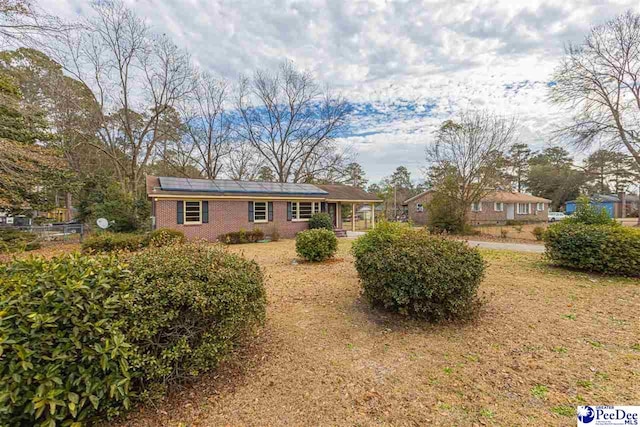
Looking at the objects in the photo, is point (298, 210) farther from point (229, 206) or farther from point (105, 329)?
point (105, 329)

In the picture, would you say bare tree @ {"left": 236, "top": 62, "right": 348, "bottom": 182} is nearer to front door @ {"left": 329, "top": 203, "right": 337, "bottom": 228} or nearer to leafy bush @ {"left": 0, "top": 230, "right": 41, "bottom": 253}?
front door @ {"left": 329, "top": 203, "right": 337, "bottom": 228}

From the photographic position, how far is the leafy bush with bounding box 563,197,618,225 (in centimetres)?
722

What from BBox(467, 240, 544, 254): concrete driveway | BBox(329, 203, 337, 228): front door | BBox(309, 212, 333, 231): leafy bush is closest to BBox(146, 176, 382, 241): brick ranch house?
BBox(329, 203, 337, 228): front door

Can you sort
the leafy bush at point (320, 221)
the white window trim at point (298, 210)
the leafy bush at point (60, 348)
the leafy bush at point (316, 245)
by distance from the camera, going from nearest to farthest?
the leafy bush at point (60, 348)
the leafy bush at point (316, 245)
the leafy bush at point (320, 221)
the white window trim at point (298, 210)

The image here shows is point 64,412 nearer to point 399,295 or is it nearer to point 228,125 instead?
point 399,295

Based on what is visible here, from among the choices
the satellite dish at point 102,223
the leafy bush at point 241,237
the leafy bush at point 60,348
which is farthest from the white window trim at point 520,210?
the satellite dish at point 102,223

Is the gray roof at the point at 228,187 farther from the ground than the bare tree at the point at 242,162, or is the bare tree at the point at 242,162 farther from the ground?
the bare tree at the point at 242,162

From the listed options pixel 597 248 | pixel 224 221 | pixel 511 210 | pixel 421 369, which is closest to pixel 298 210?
pixel 224 221

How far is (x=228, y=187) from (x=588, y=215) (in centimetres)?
1579

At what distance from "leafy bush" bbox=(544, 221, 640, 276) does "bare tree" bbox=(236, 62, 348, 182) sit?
22.3 meters

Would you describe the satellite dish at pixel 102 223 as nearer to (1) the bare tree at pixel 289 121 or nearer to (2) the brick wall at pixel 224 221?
(2) the brick wall at pixel 224 221

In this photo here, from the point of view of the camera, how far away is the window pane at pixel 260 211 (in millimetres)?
16406

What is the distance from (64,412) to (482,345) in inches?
157

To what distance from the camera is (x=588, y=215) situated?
7.41m
